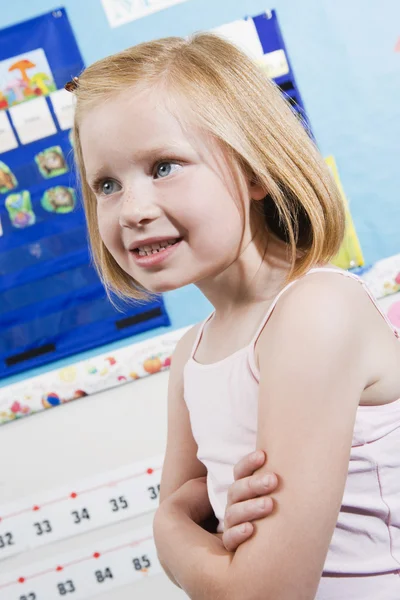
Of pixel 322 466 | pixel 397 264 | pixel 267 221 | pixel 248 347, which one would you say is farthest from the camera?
pixel 397 264

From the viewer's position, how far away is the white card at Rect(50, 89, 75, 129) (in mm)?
1329

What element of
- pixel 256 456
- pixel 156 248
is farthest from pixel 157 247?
pixel 256 456

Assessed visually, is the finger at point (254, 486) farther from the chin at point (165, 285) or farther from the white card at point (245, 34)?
the white card at point (245, 34)

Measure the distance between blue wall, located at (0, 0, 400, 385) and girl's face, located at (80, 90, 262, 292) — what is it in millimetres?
665

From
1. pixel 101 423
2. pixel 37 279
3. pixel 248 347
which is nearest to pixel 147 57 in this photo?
pixel 248 347

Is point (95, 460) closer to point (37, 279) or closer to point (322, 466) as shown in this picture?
point (37, 279)

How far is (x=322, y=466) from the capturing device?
1.85ft

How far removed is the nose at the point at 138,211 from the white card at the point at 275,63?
0.76 m

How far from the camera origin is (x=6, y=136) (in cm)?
134

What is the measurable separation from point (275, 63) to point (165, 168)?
2.46 feet

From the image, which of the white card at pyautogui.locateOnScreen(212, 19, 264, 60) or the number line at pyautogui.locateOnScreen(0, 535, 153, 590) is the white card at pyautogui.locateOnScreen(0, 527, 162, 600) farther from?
the white card at pyautogui.locateOnScreen(212, 19, 264, 60)

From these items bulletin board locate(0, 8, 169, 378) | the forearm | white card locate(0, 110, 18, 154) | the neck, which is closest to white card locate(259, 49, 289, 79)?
bulletin board locate(0, 8, 169, 378)

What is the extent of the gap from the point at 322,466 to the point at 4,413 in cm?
96

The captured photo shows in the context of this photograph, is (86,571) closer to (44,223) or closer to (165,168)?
(44,223)
